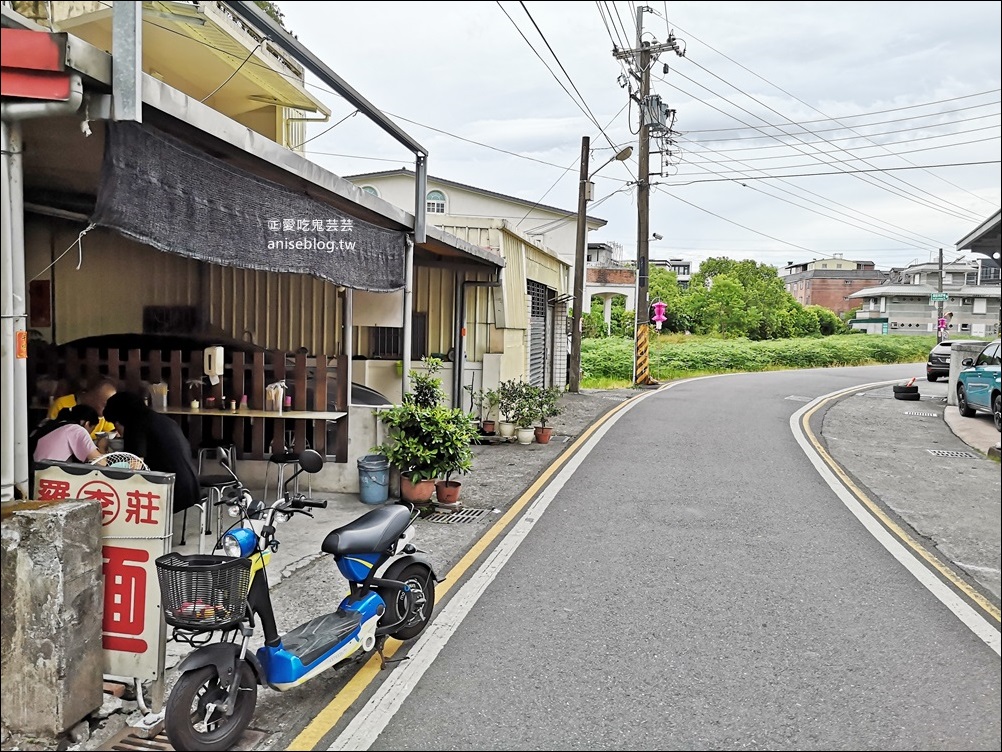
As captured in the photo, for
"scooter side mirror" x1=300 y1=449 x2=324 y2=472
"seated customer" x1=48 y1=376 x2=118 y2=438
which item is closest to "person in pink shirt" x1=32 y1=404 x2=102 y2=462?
"seated customer" x1=48 y1=376 x2=118 y2=438

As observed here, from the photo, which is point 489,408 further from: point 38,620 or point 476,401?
point 38,620

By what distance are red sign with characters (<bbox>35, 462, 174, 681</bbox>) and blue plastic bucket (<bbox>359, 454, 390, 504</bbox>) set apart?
14.0ft

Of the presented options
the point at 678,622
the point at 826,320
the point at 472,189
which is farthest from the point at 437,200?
the point at 826,320

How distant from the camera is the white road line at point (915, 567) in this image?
4818 millimetres

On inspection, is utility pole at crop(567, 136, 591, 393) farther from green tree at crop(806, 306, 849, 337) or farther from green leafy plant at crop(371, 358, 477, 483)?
green tree at crop(806, 306, 849, 337)

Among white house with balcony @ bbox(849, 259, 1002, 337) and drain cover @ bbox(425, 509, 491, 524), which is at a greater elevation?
white house with balcony @ bbox(849, 259, 1002, 337)

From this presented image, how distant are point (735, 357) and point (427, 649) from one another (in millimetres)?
31958

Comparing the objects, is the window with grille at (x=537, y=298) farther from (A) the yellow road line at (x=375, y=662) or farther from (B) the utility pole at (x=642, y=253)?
(A) the yellow road line at (x=375, y=662)

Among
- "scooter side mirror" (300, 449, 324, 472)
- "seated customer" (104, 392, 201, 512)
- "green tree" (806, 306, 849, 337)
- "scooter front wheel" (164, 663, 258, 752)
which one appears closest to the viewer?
"scooter front wheel" (164, 663, 258, 752)

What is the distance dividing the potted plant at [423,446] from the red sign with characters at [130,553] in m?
4.21

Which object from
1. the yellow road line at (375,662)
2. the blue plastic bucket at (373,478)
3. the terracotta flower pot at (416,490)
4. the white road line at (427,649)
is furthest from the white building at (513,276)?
the white road line at (427,649)

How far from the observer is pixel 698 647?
15.4 ft

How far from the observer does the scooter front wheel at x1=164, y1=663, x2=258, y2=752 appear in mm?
3434

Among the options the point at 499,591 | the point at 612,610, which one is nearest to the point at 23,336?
the point at 499,591
